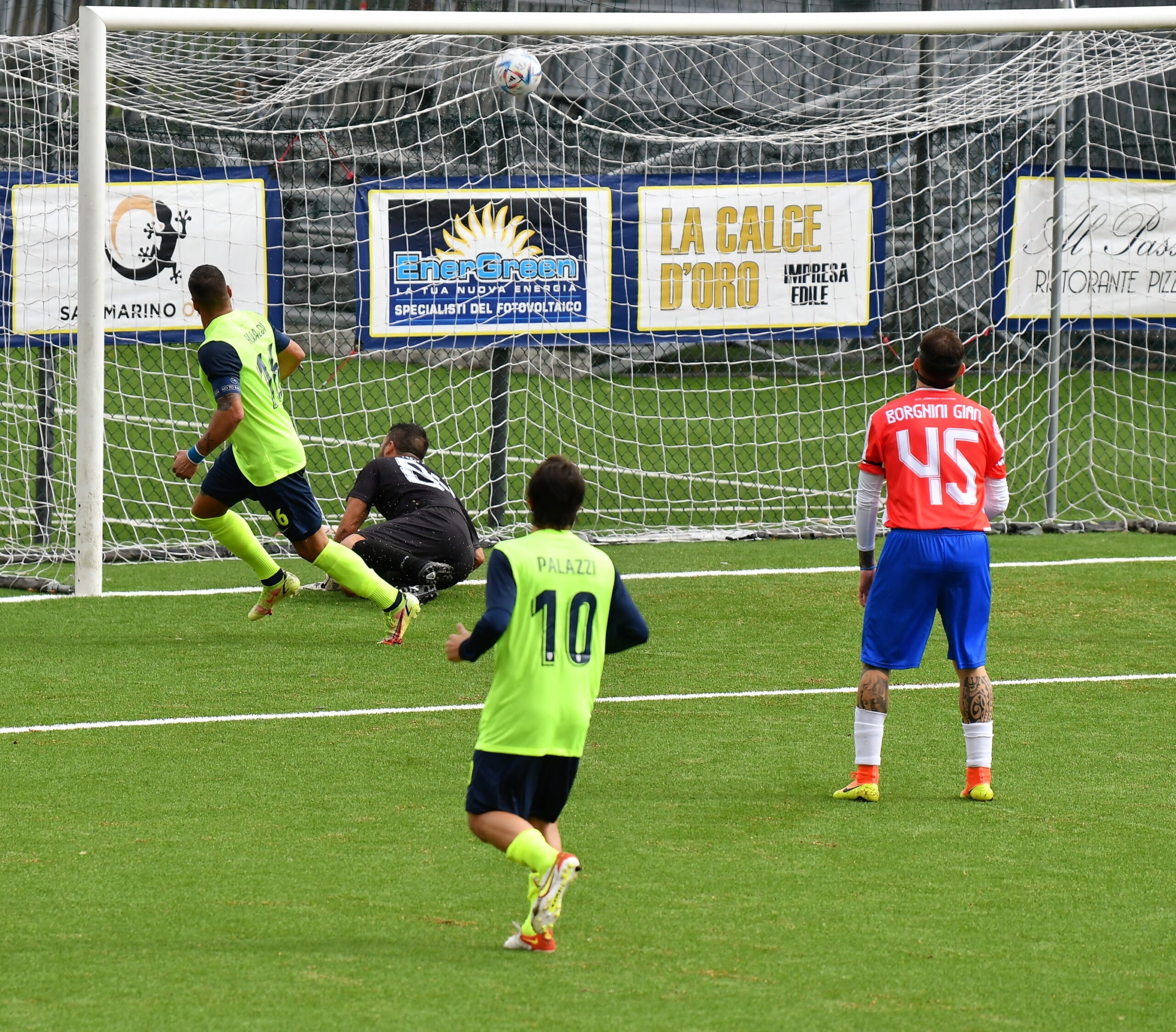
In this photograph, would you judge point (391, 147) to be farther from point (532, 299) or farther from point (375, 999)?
point (375, 999)

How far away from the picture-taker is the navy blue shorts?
→ 441 centimetres

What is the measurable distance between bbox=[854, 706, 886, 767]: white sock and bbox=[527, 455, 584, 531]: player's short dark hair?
78.2 inches

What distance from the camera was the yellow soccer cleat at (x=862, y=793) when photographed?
234 inches

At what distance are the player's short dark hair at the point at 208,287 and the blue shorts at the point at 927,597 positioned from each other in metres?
3.99

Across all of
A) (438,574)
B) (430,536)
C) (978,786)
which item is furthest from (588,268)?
(978,786)

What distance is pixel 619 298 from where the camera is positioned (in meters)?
12.4

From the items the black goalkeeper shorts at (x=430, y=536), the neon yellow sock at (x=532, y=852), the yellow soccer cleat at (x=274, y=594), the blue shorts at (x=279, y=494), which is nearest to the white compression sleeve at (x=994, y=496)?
the neon yellow sock at (x=532, y=852)

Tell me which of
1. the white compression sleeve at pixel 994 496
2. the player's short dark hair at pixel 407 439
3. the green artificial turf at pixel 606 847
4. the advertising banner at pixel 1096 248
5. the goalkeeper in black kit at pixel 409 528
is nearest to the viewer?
the green artificial turf at pixel 606 847

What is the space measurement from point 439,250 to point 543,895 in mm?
8398

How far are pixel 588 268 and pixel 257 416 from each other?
4.44 metres

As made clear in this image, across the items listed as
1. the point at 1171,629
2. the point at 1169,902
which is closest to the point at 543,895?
the point at 1169,902

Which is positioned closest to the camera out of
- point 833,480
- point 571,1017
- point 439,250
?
point 571,1017

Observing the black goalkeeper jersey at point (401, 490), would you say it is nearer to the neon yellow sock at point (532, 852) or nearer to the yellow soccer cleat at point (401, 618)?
the yellow soccer cleat at point (401, 618)

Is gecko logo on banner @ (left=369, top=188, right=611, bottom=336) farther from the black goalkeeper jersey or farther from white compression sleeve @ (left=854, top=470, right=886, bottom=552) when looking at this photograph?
white compression sleeve @ (left=854, top=470, right=886, bottom=552)
